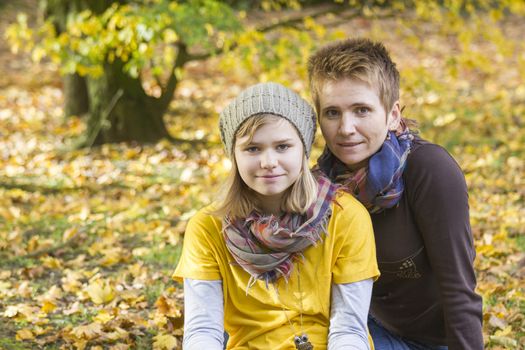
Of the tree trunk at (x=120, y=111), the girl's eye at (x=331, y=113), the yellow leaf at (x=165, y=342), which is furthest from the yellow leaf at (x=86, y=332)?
the tree trunk at (x=120, y=111)

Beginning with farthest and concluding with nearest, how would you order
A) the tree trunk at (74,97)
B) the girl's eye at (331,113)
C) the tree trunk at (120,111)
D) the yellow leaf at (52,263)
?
the tree trunk at (74,97), the tree trunk at (120,111), the yellow leaf at (52,263), the girl's eye at (331,113)

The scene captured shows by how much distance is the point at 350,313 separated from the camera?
2.47 m

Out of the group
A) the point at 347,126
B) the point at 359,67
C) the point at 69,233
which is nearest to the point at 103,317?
the point at 69,233

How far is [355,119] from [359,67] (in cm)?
19

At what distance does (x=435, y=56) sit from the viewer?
13.7m

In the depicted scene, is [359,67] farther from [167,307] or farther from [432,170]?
[167,307]

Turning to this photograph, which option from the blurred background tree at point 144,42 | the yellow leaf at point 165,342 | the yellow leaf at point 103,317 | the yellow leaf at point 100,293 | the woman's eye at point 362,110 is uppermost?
the blurred background tree at point 144,42

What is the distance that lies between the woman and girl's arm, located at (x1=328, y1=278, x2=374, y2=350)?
244 millimetres

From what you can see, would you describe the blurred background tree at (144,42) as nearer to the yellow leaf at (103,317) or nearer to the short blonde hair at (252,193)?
the yellow leaf at (103,317)

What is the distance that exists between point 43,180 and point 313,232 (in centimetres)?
498

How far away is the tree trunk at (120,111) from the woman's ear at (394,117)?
18.5 ft

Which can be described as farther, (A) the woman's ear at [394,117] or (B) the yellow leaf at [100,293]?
(B) the yellow leaf at [100,293]

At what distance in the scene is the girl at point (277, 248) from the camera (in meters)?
2.44

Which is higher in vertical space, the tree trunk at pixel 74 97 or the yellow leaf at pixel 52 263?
the tree trunk at pixel 74 97
